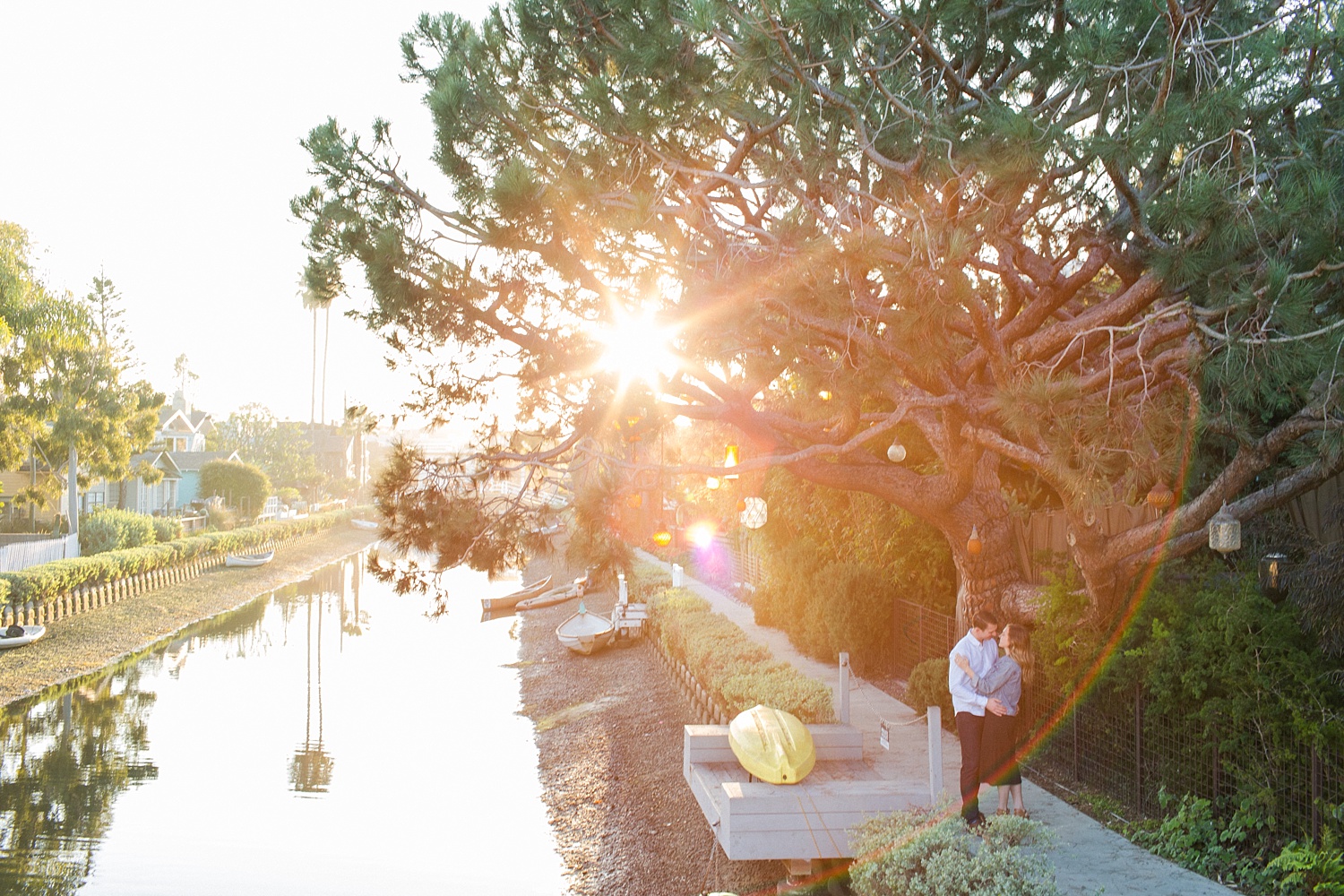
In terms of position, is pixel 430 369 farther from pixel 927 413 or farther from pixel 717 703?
pixel 717 703

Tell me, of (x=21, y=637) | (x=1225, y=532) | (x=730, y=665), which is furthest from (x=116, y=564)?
(x=1225, y=532)

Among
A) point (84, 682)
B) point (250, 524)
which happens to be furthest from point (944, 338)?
point (250, 524)

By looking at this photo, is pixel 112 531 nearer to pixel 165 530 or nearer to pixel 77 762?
pixel 165 530

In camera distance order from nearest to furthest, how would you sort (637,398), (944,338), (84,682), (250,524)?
1. (944,338)
2. (637,398)
3. (84,682)
4. (250,524)

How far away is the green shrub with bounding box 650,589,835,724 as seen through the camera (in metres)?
10.6

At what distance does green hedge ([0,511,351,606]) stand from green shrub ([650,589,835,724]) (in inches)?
597

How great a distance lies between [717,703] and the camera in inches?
542

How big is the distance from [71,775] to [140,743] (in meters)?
1.89

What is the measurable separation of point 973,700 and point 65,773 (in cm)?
1409

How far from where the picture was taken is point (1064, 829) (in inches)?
301

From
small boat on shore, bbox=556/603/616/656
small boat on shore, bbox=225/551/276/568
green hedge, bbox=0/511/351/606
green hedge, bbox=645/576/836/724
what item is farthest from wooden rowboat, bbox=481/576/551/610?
small boat on shore, bbox=225/551/276/568

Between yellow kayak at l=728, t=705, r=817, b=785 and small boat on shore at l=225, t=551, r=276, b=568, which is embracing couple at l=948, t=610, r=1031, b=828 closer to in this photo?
yellow kayak at l=728, t=705, r=817, b=785

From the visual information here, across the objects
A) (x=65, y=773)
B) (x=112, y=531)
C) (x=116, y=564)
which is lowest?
(x=65, y=773)

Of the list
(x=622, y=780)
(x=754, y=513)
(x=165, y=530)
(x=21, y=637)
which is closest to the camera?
(x=622, y=780)
